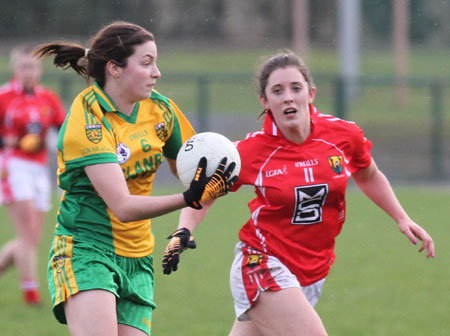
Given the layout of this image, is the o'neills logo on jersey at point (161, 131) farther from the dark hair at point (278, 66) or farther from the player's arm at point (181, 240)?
the dark hair at point (278, 66)

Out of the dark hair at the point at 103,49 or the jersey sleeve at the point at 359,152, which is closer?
the dark hair at the point at 103,49

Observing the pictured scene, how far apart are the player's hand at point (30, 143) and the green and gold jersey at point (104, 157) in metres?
3.64

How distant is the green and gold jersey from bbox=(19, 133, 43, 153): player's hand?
143 inches

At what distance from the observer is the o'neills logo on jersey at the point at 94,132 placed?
367 centimetres

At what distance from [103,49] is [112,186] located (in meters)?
0.68

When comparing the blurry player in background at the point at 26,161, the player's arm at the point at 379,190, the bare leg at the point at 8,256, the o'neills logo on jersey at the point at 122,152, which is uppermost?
the o'neills logo on jersey at the point at 122,152

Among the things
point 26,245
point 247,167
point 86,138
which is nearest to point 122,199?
point 86,138

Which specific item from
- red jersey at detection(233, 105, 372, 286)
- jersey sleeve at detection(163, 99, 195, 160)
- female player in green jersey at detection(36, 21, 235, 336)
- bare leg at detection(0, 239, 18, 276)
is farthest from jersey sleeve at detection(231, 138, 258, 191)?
bare leg at detection(0, 239, 18, 276)

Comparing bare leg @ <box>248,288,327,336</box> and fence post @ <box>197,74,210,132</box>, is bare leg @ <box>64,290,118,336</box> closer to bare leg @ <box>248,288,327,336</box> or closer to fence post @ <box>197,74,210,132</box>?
bare leg @ <box>248,288,327,336</box>

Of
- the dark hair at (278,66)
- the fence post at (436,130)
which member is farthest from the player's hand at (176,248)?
the fence post at (436,130)

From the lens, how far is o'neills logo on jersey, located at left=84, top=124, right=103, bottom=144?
367 cm

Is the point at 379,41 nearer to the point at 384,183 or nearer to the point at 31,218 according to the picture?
the point at 31,218

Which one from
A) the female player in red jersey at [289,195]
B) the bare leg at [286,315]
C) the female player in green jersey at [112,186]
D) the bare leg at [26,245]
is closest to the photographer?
the female player in green jersey at [112,186]

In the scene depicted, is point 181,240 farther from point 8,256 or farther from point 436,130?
point 436,130
